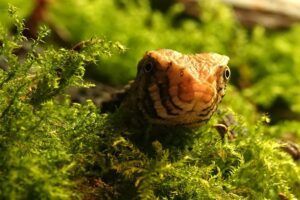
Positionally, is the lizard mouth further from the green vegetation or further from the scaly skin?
the green vegetation

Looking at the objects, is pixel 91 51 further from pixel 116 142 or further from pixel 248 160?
pixel 248 160

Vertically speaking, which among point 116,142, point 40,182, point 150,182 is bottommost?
point 40,182

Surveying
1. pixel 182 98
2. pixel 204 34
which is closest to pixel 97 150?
pixel 182 98

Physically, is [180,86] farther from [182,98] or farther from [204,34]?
[204,34]

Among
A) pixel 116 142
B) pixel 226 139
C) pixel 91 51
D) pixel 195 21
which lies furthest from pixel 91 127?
pixel 195 21

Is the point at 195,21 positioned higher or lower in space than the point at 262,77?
higher

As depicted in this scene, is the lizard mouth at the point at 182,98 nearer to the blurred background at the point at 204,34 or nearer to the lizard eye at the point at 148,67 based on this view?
the lizard eye at the point at 148,67

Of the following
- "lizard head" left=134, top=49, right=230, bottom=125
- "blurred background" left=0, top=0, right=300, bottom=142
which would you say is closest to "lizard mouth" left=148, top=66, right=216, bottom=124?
"lizard head" left=134, top=49, right=230, bottom=125
